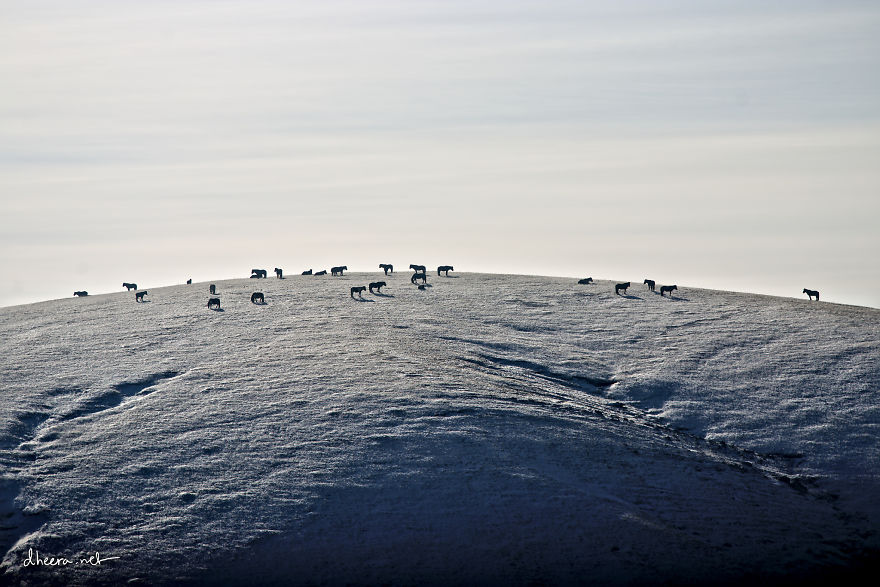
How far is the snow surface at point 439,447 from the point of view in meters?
28.7

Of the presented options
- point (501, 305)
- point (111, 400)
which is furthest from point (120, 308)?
point (501, 305)

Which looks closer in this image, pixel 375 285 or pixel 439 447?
pixel 439 447

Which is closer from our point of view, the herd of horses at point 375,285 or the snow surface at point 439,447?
the snow surface at point 439,447

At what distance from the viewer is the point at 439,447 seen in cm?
3559

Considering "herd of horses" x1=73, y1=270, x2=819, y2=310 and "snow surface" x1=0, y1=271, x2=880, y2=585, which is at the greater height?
"herd of horses" x1=73, y1=270, x2=819, y2=310

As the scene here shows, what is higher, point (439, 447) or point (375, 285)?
point (375, 285)

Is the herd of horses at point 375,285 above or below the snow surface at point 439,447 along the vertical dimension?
above

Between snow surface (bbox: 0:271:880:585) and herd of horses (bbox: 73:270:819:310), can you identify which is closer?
snow surface (bbox: 0:271:880:585)

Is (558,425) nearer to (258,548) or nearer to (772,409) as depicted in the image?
(772,409)

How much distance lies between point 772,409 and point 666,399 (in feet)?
17.8

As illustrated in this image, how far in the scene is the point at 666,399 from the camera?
44688mm

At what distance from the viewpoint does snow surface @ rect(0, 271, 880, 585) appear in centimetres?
2867

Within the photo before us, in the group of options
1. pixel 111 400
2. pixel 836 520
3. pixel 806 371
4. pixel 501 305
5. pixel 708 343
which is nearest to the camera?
pixel 836 520

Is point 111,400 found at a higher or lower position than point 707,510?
higher
